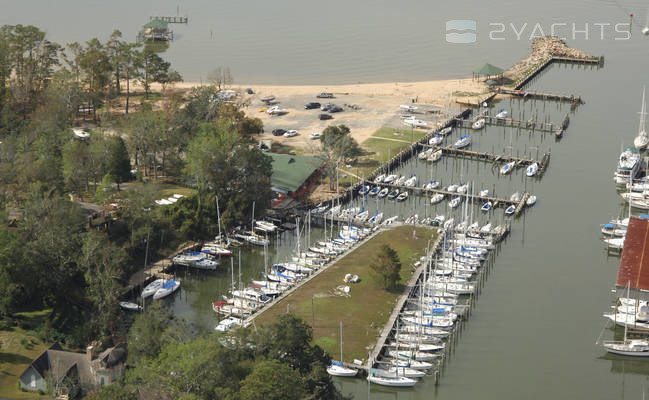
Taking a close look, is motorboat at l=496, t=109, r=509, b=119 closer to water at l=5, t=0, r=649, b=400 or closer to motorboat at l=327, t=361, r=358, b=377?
water at l=5, t=0, r=649, b=400

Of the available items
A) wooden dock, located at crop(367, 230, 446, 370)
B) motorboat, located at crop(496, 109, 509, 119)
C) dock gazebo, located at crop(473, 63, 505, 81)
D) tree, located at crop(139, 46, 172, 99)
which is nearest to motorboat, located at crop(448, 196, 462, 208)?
wooden dock, located at crop(367, 230, 446, 370)

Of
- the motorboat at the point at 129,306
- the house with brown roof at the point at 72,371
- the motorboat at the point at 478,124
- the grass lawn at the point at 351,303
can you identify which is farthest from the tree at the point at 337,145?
the house with brown roof at the point at 72,371

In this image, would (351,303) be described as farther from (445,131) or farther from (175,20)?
(175,20)

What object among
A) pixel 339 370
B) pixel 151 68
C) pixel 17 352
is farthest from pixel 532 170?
pixel 17 352

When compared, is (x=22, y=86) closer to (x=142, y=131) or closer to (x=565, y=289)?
(x=142, y=131)

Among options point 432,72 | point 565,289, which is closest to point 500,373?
point 565,289
